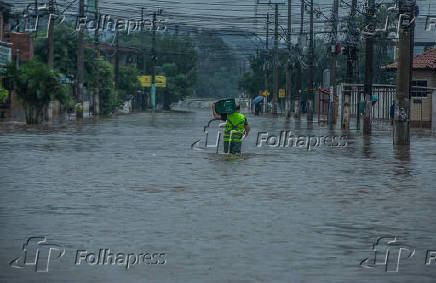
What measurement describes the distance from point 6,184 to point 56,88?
34317 millimetres

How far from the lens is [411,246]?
34.6 feet

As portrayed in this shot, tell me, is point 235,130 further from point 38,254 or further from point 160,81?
point 160,81

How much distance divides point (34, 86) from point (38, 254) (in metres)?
41.2

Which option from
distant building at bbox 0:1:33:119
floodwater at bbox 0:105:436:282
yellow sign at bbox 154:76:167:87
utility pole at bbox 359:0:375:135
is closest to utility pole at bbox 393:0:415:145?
floodwater at bbox 0:105:436:282

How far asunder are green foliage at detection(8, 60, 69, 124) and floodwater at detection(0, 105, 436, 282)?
2605 centimetres

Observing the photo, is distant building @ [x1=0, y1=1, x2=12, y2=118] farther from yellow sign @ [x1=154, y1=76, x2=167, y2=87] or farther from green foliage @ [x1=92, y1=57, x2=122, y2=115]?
yellow sign @ [x1=154, y1=76, x2=167, y2=87]

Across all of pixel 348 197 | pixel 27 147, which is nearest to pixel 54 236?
pixel 348 197

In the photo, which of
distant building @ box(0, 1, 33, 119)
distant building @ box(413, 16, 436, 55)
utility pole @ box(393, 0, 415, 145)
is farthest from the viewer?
distant building @ box(413, 16, 436, 55)

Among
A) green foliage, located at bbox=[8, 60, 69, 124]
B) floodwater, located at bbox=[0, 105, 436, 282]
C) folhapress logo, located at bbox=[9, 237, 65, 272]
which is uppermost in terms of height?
green foliage, located at bbox=[8, 60, 69, 124]

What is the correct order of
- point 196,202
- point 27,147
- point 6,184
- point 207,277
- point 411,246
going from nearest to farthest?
point 207,277 → point 411,246 → point 196,202 → point 6,184 → point 27,147

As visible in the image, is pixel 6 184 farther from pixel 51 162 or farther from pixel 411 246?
pixel 411 246

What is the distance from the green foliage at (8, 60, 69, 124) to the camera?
5025 cm

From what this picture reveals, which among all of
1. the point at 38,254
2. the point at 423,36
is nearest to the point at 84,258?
the point at 38,254

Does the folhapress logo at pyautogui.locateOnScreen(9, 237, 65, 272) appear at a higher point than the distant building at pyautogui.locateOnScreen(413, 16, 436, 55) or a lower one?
lower
